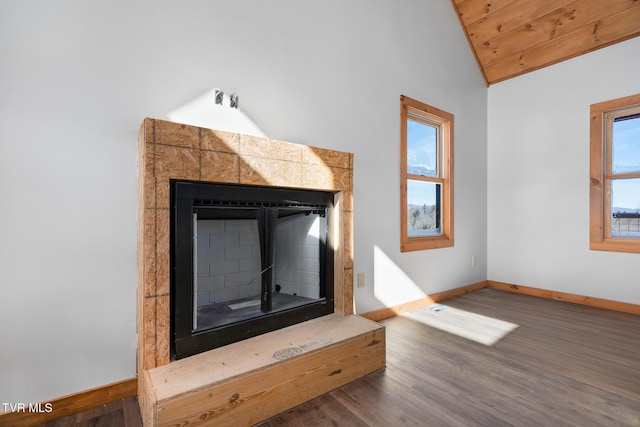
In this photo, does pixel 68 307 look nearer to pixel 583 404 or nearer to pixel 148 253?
pixel 148 253

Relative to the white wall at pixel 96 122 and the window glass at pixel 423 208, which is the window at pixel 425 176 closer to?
the window glass at pixel 423 208

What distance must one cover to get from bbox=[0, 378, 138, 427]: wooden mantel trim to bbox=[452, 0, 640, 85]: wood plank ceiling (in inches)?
175

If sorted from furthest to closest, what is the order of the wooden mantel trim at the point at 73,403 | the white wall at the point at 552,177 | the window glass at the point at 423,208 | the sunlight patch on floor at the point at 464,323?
the window glass at the point at 423,208 → the white wall at the point at 552,177 → the sunlight patch on floor at the point at 464,323 → the wooden mantel trim at the point at 73,403

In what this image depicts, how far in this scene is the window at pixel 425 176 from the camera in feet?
9.82

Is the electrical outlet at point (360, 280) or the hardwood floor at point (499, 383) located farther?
the electrical outlet at point (360, 280)

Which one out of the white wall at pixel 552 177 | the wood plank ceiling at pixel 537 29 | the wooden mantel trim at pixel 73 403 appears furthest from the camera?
the white wall at pixel 552 177

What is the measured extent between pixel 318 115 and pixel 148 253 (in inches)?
→ 60.5

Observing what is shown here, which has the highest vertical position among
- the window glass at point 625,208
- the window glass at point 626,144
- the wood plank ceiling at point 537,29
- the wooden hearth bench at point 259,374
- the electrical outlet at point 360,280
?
the wood plank ceiling at point 537,29

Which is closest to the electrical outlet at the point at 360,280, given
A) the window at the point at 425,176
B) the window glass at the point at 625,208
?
the window at the point at 425,176

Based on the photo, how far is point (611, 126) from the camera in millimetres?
3123

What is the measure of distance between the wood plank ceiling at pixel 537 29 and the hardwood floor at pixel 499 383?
2.71m

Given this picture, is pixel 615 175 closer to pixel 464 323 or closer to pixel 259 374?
pixel 464 323

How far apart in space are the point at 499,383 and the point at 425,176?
205 centimetres

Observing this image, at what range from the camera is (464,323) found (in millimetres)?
2629
